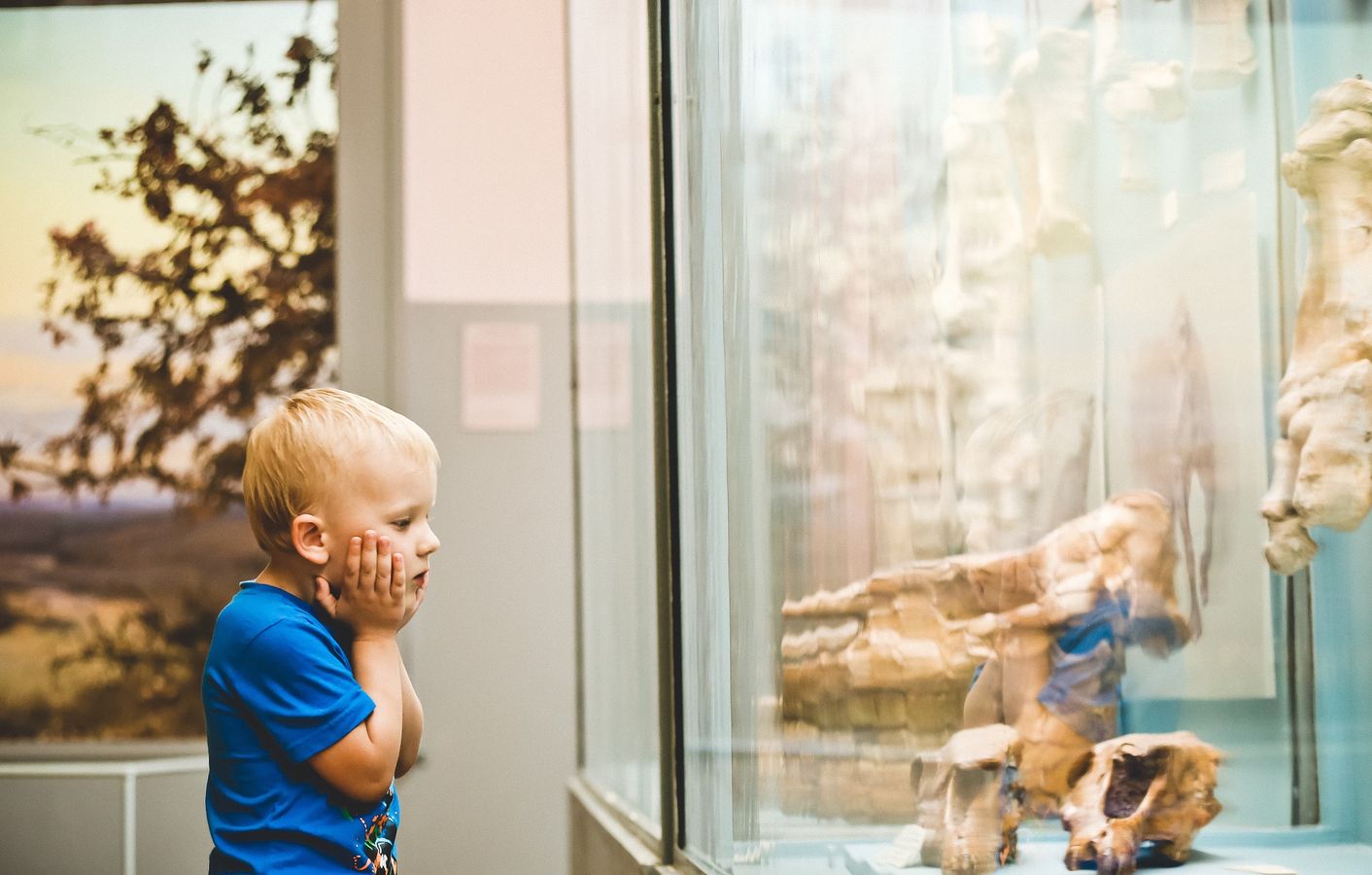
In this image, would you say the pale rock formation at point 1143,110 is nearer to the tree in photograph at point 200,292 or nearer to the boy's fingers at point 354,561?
the boy's fingers at point 354,561

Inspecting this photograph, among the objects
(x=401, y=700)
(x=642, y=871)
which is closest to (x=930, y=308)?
(x=401, y=700)

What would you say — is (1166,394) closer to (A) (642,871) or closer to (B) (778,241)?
(B) (778,241)

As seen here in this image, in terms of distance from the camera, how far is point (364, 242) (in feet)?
12.7

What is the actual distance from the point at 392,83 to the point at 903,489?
Result: 2.93 metres

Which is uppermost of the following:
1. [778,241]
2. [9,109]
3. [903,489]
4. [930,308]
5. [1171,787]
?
[9,109]


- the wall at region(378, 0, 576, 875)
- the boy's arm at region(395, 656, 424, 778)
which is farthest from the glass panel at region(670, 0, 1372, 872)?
the wall at region(378, 0, 576, 875)

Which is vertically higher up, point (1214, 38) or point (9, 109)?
point (9, 109)

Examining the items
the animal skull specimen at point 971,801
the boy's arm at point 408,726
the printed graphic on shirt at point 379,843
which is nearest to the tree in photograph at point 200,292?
the boy's arm at point 408,726

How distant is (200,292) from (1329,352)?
3656 mm

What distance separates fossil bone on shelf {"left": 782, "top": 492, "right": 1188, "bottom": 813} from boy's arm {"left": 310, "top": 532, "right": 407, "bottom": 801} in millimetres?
463

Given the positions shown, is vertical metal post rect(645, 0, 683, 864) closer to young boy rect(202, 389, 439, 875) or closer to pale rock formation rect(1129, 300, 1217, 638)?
young boy rect(202, 389, 439, 875)

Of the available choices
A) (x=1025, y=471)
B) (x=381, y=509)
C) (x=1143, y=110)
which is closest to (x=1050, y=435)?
(x=1025, y=471)

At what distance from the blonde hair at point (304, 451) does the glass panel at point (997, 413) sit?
47 cm

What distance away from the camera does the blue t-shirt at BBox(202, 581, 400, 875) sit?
1.17 metres
